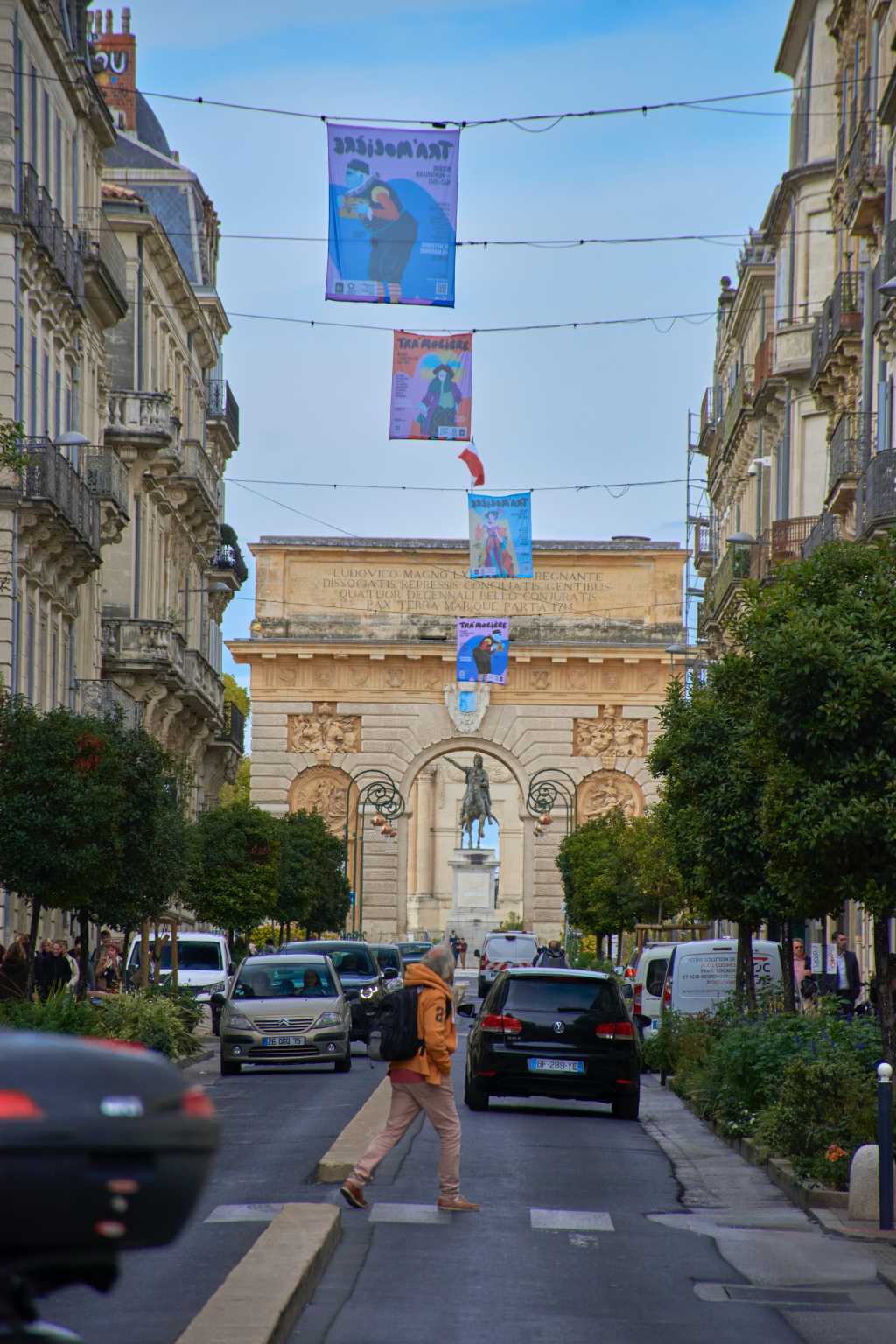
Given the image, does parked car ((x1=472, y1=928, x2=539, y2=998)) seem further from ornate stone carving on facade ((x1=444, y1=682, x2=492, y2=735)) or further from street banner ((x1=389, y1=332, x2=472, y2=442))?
street banner ((x1=389, y1=332, x2=472, y2=442))

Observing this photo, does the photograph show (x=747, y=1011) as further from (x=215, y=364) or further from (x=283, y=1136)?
(x=215, y=364)

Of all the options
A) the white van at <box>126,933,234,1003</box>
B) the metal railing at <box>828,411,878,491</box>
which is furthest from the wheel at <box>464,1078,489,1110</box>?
the white van at <box>126,933,234,1003</box>

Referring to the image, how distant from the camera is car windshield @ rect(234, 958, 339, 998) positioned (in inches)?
1133

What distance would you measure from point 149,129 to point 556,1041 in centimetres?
4265

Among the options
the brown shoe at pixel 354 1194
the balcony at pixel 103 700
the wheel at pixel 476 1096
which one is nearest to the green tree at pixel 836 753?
the brown shoe at pixel 354 1194

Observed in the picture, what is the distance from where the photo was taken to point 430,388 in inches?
1361

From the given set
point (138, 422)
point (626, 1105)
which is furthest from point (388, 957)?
point (626, 1105)

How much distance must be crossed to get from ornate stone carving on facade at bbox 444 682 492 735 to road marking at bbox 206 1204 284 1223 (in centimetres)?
6481

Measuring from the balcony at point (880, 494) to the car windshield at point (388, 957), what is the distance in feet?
65.7

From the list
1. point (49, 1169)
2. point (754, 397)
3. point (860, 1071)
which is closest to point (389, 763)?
point (754, 397)

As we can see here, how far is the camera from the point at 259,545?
79.4 metres

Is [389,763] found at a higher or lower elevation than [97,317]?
lower

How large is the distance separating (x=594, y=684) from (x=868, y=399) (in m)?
47.0

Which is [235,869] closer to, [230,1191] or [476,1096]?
[476,1096]
